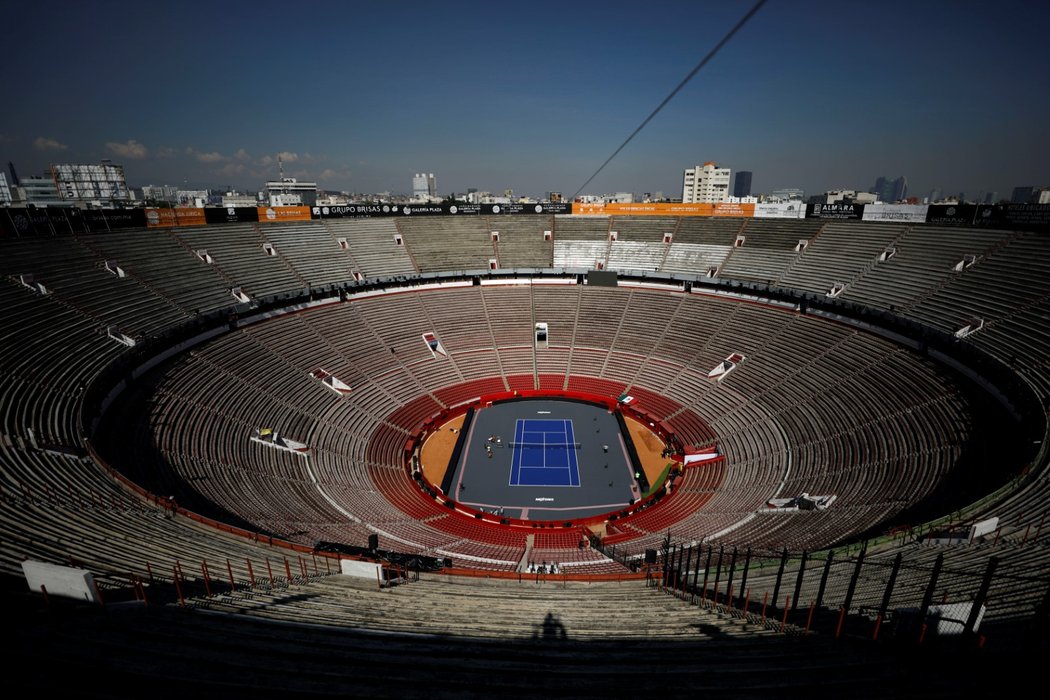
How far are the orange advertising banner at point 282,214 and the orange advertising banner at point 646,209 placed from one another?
2476 centimetres

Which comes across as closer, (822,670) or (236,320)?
(822,670)

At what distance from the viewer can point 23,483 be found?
1251 cm

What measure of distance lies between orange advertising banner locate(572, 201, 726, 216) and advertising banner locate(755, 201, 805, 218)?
123 cm

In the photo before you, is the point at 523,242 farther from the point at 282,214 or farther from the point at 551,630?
the point at 551,630

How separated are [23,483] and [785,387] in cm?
3211

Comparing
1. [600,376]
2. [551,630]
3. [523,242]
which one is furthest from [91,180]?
[551,630]

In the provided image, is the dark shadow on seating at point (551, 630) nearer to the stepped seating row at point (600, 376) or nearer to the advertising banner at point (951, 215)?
the stepped seating row at point (600, 376)

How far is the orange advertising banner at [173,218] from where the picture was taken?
33.0 metres

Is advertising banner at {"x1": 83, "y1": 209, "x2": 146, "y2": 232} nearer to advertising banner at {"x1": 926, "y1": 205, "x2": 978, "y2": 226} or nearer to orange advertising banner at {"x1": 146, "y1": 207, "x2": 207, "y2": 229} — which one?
orange advertising banner at {"x1": 146, "y1": 207, "x2": 207, "y2": 229}

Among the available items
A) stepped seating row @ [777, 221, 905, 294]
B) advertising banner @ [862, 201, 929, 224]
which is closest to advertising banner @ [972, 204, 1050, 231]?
advertising banner @ [862, 201, 929, 224]

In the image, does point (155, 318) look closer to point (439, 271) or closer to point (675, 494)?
point (439, 271)

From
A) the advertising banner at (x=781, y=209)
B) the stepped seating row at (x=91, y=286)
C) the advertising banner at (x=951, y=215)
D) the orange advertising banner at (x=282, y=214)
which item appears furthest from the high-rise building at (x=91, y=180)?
the advertising banner at (x=951, y=215)

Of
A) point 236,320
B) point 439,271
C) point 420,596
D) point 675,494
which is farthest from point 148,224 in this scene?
point 675,494

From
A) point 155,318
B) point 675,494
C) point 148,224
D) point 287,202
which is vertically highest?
point 287,202
